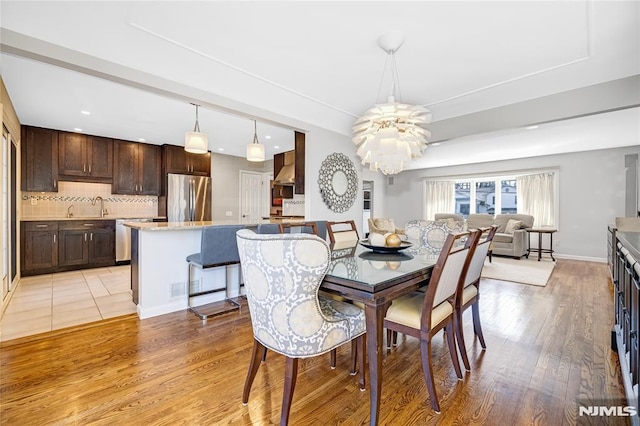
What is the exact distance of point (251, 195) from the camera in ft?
24.8

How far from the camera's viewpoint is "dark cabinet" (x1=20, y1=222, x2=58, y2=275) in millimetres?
4344

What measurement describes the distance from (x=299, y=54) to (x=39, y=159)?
486 cm

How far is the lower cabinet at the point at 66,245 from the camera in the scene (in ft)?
14.4

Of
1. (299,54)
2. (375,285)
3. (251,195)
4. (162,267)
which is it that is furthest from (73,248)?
(375,285)

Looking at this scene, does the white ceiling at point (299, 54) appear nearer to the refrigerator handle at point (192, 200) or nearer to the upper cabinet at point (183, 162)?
the upper cabinet at point (183, 162)

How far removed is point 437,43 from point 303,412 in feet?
9.49

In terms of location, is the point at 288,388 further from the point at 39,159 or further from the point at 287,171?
the point at 39,159

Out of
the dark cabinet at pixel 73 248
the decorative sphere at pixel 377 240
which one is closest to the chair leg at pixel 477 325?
the decorative sphere at pixel 377 240

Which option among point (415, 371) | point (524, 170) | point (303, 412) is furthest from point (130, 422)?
point (524, 170)

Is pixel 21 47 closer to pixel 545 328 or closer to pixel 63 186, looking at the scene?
pixel 63 186

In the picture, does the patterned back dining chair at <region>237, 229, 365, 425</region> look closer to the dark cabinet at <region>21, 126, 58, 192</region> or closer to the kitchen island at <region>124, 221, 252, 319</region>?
the kitchen island at <region>124, 221, 252, 319</region>

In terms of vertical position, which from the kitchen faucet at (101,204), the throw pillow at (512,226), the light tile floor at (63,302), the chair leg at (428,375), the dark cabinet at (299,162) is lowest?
the light tile floor at (63,302)

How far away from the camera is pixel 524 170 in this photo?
692cm

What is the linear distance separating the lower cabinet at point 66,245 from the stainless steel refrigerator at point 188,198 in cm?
108
